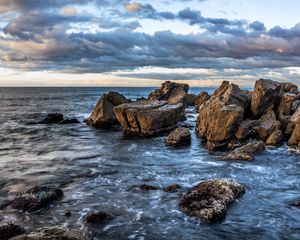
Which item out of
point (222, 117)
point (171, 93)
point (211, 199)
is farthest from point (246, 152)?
point (171, 93)

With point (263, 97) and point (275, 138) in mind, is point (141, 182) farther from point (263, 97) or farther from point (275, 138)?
point (263, 97)

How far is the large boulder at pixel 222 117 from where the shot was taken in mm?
32375

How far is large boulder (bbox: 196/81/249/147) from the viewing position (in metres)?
32.4

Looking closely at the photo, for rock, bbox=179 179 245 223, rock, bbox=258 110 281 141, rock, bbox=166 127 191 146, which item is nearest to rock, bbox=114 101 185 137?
rock, bbox=166 127 191 146

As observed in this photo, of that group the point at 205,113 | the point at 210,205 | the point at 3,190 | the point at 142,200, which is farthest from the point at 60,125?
the point at 210,205

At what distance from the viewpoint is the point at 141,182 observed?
22328 mm

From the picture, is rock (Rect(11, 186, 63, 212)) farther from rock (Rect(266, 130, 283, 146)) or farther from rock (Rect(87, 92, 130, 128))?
rock (Rect(87, 92, 130, 128))

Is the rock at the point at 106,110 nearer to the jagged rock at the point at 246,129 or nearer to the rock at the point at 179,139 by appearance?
the rock at the point at 179,139

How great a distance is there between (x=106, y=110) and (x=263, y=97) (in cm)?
1844

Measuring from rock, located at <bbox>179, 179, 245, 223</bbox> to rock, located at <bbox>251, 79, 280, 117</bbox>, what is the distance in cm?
1873

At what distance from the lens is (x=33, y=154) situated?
31.1 meters

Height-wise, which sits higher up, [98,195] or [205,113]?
[205,113]

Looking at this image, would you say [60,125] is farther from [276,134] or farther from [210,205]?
[210,205]

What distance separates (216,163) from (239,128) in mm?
7152
